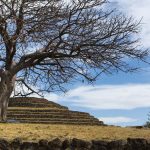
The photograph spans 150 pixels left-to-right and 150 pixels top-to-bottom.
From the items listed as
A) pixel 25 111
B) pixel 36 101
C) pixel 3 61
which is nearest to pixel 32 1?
pixel 3 61

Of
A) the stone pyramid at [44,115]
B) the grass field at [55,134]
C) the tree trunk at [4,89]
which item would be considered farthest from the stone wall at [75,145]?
the stone pyramid at [44,115]

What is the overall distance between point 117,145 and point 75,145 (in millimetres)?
1314

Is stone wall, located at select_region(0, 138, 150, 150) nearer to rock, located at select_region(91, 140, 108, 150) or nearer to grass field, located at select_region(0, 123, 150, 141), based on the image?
rock, located at select_region(91, 140, 108, 150)

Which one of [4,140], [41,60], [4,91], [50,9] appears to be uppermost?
[50,9]

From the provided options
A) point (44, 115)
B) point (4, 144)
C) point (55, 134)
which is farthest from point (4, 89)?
point (44, 115)

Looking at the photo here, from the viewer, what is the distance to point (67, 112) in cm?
4044

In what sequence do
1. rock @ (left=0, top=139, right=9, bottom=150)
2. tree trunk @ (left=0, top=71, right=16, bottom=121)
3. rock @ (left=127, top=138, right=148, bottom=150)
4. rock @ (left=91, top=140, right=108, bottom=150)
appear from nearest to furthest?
rock @ (left=0, top=139, right=9, bottom=150) → rock @ (left=91, top=140, right=108, bottom=150) → rock @ (left=127, top=138, right=148, bottom=150) → tree trunk @ (left=0, top=71, right=16, bottom=121)

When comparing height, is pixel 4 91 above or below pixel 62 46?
below

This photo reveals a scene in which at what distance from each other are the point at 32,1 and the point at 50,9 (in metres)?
0.88

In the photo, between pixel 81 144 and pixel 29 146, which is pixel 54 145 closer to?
pixel 29 146

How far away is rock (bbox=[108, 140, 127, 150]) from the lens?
47.5 feet

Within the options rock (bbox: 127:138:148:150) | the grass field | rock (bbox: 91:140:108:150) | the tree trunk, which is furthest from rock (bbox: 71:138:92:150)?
the tree trunk

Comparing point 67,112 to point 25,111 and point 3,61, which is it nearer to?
point 25,111

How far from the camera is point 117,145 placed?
1470 centimetres
